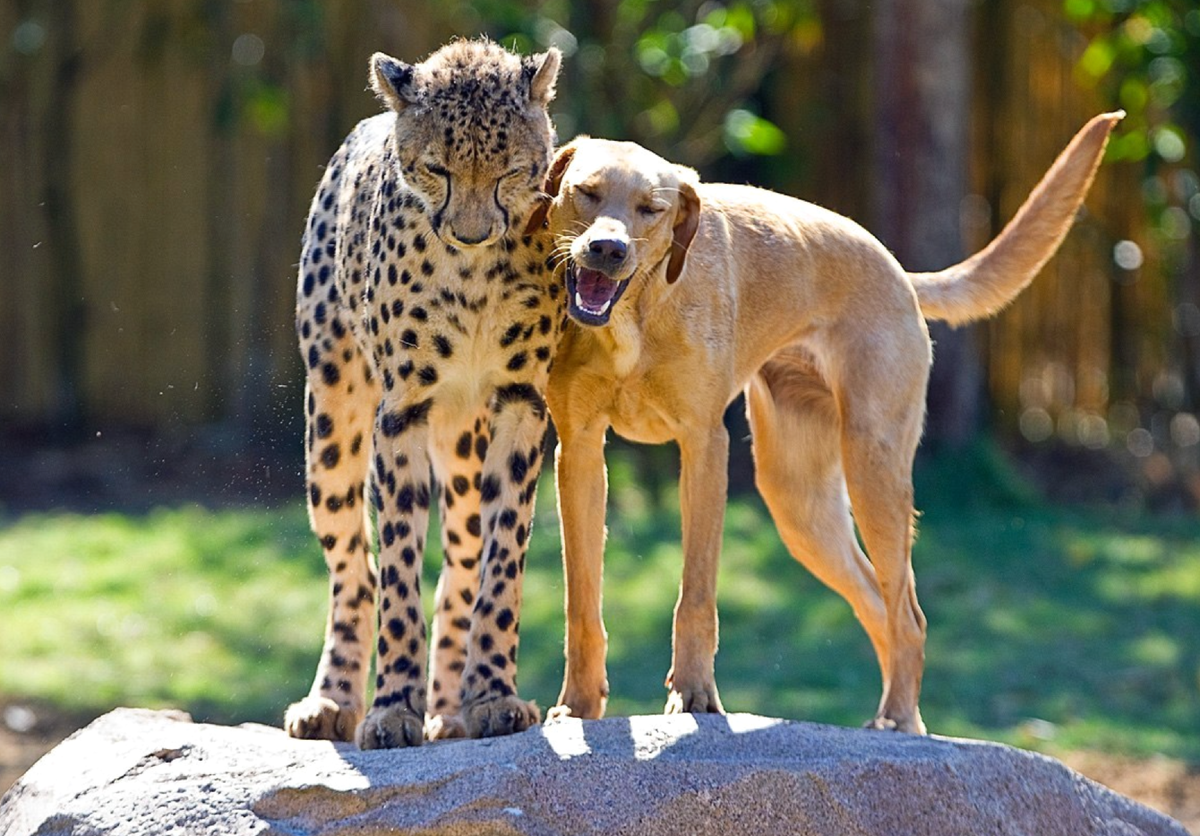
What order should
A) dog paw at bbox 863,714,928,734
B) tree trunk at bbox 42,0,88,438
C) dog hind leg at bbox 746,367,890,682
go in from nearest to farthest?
dog paw at bbox 863,714,928,734 < dog hind leg at bbox 746,367,890,682 < tree trunk at bbox 42,0,88,438

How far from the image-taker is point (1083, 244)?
1257cm

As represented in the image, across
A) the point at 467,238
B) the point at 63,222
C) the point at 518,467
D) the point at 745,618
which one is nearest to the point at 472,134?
the point at 467,238

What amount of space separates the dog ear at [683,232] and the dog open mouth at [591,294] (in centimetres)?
32

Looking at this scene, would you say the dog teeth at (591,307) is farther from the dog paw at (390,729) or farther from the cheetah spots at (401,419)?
the dog paw at (390,729)

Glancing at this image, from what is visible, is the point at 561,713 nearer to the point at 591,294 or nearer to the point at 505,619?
the point at 505,619

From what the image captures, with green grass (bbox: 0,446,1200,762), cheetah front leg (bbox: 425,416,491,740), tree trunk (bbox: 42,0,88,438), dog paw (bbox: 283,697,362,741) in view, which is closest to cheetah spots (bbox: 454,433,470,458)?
cheetah front leg (bbox: 425,416,491,740)

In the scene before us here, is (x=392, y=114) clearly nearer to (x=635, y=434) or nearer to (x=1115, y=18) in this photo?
(x=635, y=434)

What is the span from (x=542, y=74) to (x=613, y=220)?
0.49m

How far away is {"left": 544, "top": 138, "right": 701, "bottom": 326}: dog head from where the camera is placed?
437cm

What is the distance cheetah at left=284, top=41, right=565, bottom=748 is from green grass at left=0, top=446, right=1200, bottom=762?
3137 millimetres

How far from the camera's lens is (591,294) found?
442cm

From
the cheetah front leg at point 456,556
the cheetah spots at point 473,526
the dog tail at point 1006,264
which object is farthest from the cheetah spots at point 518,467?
the dog tail at point 1006,264

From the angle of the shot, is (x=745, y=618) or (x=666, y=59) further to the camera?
(x=666, y=59)

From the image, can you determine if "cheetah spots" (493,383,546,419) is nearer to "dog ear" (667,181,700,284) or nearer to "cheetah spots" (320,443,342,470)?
"dog ear" (667,181,700,284)
